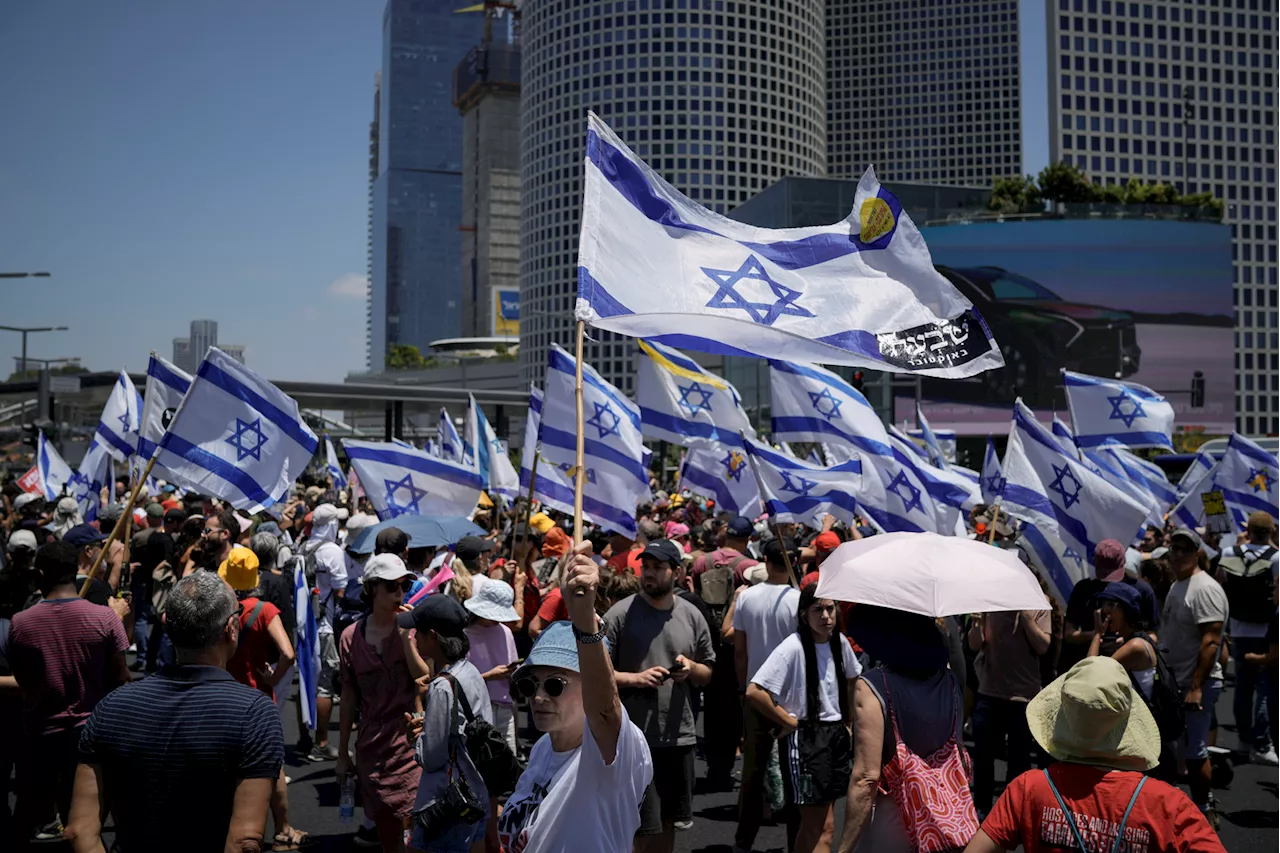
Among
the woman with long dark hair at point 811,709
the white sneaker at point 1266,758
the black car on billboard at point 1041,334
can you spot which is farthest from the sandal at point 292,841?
the black car on billboard at point 1041,334

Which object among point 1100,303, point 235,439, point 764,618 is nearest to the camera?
point 764,618

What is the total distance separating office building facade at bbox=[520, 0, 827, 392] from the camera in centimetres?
12606

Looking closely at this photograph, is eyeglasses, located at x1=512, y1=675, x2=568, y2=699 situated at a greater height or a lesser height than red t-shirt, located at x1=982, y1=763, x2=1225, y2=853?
greater

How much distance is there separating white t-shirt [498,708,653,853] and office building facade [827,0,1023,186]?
167m

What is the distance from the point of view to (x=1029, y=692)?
7.13 m

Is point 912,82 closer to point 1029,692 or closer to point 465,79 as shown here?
point 465,79

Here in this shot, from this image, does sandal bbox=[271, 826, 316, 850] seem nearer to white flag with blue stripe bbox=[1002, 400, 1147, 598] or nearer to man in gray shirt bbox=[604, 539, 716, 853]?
man in gray shirt bbox=[604, 539, 716, 853]

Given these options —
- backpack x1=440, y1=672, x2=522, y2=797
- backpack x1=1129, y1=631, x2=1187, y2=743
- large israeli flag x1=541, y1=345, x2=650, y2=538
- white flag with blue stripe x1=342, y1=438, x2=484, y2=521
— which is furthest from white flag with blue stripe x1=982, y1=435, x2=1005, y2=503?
backpack x1=440, y1=672, x2=522, y2=797

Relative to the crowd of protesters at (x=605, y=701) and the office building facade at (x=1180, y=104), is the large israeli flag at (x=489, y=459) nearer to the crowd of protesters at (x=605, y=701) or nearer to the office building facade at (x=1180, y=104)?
the crowd of protesters at (x=605, y=701)

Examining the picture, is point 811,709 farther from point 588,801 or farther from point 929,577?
point 588,801

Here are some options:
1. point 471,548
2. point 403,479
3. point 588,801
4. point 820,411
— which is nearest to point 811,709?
point 588,801

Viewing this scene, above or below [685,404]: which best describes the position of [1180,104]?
above

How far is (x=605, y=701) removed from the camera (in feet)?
11.1

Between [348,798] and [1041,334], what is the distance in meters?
71.4
